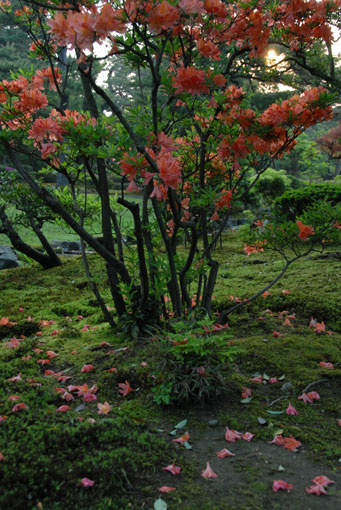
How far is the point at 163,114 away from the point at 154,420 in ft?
6.07

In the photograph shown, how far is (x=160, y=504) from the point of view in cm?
147

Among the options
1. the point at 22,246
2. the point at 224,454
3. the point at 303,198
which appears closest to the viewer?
the point at 224,454

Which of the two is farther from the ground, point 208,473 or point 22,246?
point 22,246

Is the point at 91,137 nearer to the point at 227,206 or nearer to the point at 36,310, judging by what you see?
the point at 227,206

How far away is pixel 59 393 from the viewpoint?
2.29m

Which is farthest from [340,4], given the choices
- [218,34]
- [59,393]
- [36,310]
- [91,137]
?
[36,310]

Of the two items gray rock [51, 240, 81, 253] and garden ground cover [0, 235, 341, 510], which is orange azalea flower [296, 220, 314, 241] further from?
gray rock [51, 240, 81, 253]

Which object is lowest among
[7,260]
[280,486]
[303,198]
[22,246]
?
[280,486]

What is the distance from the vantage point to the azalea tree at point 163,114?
75.3 inches

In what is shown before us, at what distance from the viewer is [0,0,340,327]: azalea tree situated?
1912 mm

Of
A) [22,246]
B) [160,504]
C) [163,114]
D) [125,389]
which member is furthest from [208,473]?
[22,246]

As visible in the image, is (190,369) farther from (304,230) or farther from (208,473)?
(304,230)

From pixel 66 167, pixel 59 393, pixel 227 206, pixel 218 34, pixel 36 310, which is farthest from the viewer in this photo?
pixel 36 310

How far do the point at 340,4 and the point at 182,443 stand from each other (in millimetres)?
2751
